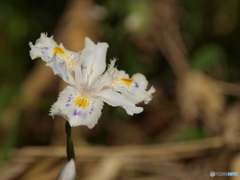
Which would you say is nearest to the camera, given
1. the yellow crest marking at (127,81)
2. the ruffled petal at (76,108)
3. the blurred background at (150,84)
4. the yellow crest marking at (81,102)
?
the ruffled petal at (76,108)

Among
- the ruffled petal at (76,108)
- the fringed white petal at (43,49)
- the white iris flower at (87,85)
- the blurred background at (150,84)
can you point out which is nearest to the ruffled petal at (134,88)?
the white iris flower at (87,85)

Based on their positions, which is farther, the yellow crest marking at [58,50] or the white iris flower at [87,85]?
the yellow crest marking at [58,50]

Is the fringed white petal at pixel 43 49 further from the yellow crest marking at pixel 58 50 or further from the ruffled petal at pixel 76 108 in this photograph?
the ruffled petal at pixel 76 108

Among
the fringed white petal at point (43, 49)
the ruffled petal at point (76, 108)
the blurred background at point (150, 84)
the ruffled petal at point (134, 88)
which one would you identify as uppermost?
the blurred background at point (150, 84)

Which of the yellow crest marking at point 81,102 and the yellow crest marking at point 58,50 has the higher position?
the yellow crest marking at point 58,50

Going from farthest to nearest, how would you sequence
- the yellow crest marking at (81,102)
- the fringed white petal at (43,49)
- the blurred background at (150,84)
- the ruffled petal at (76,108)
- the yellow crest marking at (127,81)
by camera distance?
the blurred background at (150,84)
the yellow crest marking at (127,81)
the fringed white petal at (43,49)
the yellow crest marking at (81,102)
the ruffled petal at (76,108)

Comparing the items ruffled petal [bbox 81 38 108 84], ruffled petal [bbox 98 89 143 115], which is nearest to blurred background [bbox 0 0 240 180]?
ruffled petal [bbox 81 38 108 84]

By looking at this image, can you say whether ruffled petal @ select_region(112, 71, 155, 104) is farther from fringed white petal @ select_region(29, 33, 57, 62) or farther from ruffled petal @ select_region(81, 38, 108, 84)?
fringed white petal @ select_region(29, 33, 57, 62)
